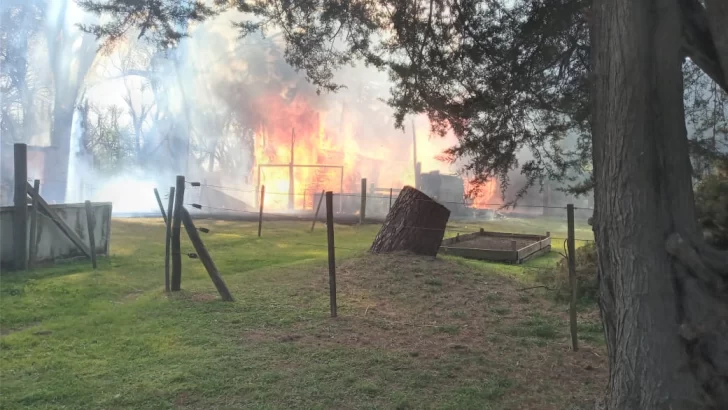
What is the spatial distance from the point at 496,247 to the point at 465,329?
22.7 feet

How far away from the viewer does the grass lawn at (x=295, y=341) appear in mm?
3770

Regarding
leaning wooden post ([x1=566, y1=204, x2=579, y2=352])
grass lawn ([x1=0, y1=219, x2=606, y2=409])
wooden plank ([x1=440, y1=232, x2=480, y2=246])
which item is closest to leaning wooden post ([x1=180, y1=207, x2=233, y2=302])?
grass lawn ([x1=0, y1=219, x2=606, y2=409])

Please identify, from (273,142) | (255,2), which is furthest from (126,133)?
(255,2)

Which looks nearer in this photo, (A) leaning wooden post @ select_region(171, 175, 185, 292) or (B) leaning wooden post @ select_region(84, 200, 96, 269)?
(A) leaning wooden post @ select_region(171, 175, 185, 292)

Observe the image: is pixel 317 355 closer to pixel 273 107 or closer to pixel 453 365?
pixel 453 365

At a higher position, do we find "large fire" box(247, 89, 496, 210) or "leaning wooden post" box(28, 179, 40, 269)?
"large fire" box(247, 89, 496, 210)

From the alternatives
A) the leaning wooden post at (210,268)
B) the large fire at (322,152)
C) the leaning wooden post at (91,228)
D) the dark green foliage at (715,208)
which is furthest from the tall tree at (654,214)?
the large fire at (322,152)

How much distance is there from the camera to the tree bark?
9.86m

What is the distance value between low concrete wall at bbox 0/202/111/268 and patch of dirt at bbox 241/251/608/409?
214 inches

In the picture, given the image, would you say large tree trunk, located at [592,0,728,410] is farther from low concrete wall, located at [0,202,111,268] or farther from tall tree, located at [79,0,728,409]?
low concrete wall, located at [0,202,111,268]

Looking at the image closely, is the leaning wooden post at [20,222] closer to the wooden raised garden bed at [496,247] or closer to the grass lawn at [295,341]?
the grass lawn at [295,341]

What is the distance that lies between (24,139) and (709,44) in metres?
35.2

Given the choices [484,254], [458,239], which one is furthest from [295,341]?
[458,239]

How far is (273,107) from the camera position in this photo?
128 ft
